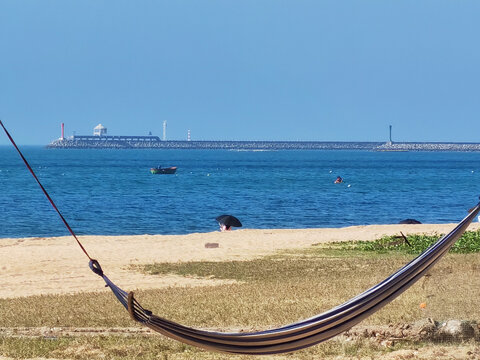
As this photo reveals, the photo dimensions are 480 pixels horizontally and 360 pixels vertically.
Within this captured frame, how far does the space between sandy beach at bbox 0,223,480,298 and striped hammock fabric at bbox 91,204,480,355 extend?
858 centimetres

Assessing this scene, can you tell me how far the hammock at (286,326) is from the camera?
21.8ft

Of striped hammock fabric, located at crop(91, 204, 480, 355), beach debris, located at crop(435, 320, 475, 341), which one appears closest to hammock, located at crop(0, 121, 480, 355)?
striped hammock fabric, located at crop(91, 204, 480, 355)

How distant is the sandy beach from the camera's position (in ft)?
52.9

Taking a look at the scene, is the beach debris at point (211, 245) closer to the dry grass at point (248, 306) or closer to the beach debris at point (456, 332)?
the dry grass at point (248, 306)

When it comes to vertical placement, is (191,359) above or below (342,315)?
below

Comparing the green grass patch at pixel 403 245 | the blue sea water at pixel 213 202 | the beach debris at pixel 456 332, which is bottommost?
the blue sea water at pixel 213 202

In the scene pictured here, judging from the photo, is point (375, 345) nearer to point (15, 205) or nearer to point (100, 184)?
point (15, 205)

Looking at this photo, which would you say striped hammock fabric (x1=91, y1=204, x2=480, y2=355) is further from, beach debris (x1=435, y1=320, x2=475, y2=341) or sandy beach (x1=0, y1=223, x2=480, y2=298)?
sandy beach (x1=0, y1=223, x2=480, y2=298)

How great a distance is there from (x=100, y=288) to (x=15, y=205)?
3624 cm

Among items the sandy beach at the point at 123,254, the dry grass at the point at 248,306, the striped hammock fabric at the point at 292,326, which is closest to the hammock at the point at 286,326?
the striped hammock fabric at the point at 292,326

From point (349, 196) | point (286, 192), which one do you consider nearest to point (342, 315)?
point (349, 196)

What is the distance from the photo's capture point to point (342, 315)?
7000 millimetres

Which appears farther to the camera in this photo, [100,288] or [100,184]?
[100,184]

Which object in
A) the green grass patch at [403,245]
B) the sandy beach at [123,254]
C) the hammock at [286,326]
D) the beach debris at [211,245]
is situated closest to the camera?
the hammock at [286,326]
